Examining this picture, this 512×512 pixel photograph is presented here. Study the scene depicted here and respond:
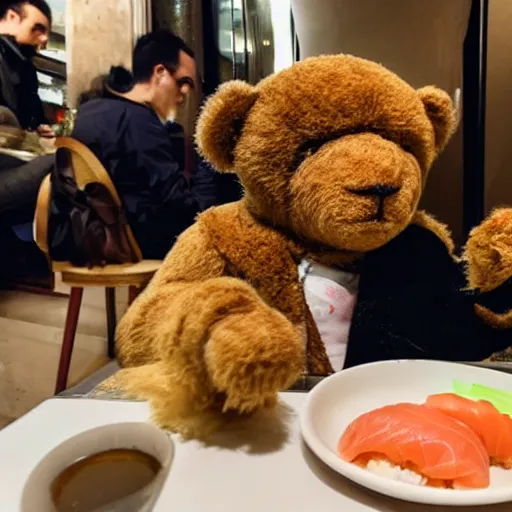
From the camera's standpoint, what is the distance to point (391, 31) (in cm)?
102

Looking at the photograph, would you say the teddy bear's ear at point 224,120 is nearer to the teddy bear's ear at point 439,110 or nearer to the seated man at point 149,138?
the seated man at point 149,138

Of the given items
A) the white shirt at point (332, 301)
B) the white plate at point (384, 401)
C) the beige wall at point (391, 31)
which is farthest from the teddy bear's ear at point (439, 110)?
Answer: the white plate at point (384, 401)

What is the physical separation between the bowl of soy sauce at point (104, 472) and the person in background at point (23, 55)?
598 mm

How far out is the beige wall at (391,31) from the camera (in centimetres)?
101

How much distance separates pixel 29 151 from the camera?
97cm

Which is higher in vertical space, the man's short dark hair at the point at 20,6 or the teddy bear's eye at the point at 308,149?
the man's short dark hair at the point at 20,6

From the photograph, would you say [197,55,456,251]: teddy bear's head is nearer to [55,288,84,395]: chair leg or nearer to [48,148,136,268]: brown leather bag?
[48,148,136,268]: brown leather bag

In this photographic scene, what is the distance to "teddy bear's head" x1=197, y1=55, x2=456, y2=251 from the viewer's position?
771 millimetres

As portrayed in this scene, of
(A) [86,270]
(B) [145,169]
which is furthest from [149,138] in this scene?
(A) [86,270]

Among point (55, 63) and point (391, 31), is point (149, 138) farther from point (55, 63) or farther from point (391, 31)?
point (391, 31)

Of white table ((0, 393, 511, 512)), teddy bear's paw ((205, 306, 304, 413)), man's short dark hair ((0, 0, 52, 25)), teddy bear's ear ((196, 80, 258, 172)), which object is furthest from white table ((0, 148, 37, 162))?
teddy bear's paw ((205, 306, 304, 413))

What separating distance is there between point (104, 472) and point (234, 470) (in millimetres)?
145

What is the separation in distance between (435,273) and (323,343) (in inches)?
9.3

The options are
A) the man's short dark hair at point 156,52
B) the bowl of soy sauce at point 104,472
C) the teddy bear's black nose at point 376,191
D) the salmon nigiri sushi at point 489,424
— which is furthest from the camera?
the man's short dark hair at point 156,52
